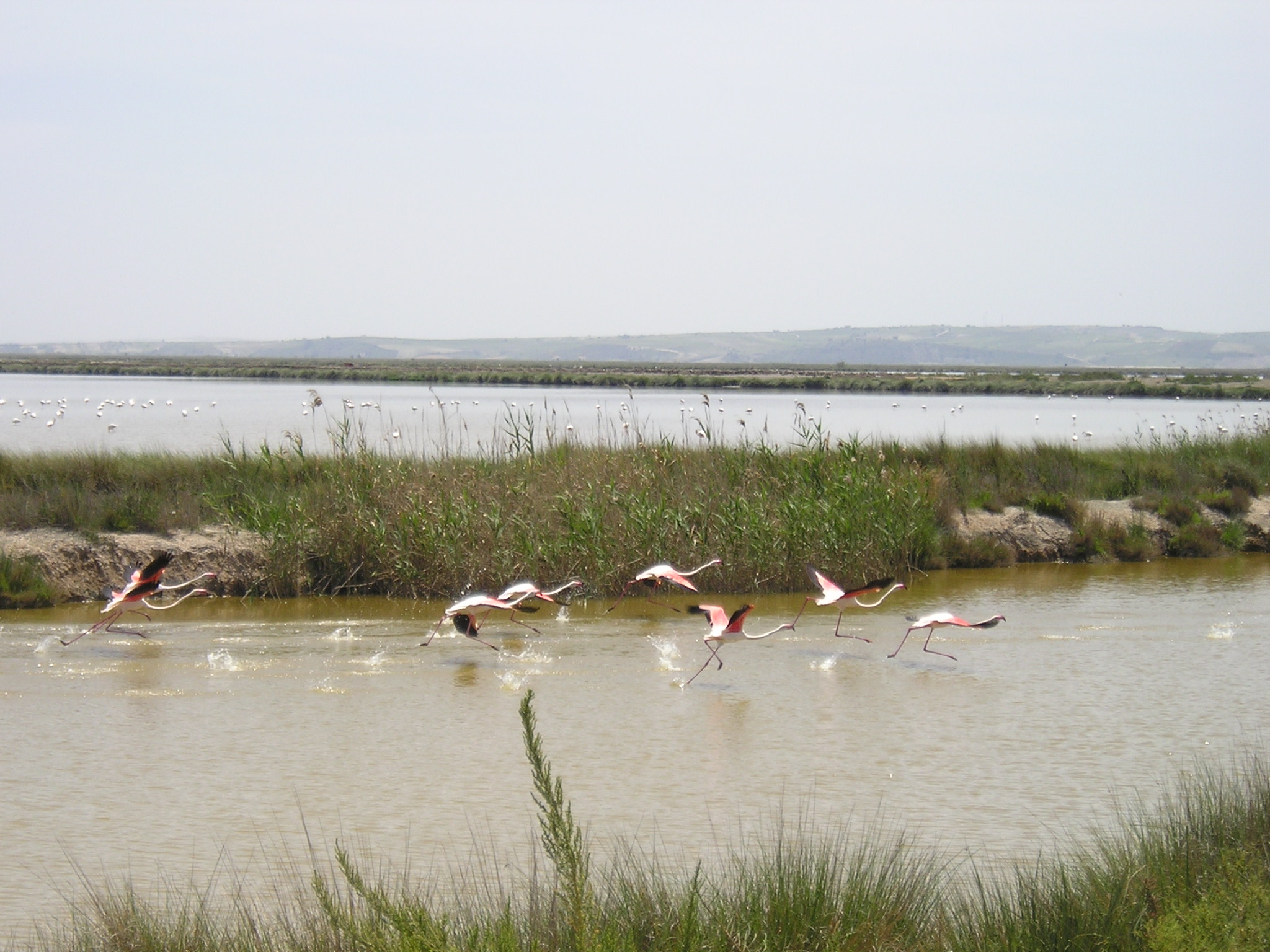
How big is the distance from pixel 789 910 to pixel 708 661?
5106 mm

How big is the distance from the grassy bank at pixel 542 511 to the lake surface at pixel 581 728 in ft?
2.23

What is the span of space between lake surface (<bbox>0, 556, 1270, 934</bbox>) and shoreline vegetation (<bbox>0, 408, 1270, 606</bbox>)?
2.18 feet

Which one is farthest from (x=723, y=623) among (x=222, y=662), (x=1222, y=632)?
(x=1222, y=632)

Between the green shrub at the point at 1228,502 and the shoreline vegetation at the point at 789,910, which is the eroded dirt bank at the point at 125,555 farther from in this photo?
the green shrub at the point at 1228,502

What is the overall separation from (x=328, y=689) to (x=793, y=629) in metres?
4.07

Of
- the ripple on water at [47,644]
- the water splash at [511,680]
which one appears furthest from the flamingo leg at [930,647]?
the ripple on water at [47,644]

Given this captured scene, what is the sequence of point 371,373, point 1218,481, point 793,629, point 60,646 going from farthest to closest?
1. point 371,373
2. point 1218,481
3. point 793,629
4. point 60,646

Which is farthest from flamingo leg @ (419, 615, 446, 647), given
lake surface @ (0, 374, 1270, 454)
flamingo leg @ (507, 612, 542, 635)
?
lake surface @ (0, 374, 1270, 454)

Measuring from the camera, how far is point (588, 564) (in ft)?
40.1

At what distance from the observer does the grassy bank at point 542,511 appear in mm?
12195

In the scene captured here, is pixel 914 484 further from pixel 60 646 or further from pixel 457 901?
pixel 457 901

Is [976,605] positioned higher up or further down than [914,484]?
further down

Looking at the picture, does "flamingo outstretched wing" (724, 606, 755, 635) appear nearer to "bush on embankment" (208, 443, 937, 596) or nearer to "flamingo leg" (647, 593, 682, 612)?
"flamingo leg" (647, 593, 682, 612)

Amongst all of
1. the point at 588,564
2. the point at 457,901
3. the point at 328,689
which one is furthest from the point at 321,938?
the point at 588,564
